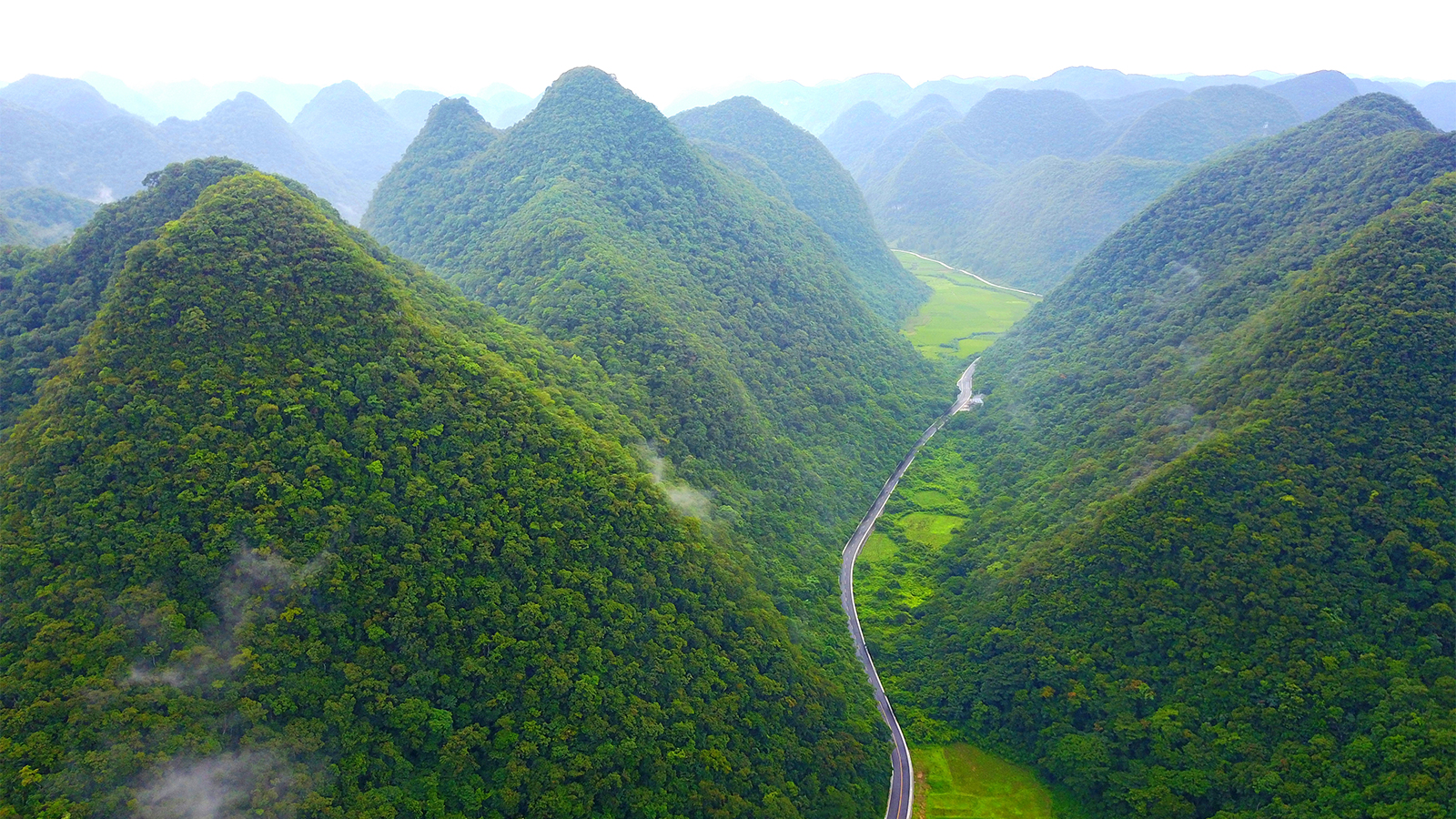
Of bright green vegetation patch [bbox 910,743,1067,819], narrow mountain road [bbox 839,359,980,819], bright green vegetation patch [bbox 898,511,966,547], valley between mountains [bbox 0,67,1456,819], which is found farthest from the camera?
bright green vegetation patch [bbox 898,511,966,547]

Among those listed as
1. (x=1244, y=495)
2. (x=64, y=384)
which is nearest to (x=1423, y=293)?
(x=1244, y=495)

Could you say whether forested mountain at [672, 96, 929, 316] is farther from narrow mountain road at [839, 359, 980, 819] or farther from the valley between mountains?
the valley between mountains

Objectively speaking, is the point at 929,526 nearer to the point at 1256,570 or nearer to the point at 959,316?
the point at 1256,570

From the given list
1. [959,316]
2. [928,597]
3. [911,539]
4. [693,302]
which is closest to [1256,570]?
[928,597]

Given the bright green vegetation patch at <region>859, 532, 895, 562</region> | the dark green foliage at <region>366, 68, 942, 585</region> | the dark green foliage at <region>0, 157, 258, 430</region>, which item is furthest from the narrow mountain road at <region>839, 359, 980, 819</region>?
the dark green foliage at <region>0, 157, 258, 430</region>

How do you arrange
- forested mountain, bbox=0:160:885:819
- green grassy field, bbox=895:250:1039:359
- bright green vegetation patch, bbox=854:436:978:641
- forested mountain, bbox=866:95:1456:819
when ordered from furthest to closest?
1. green grassy field, bbox=895:250:1039:359
2. bright green vegetation patch, bbox=854:436:978:641
3. forested mountain, bbox=866:95:1456:819
4. forested mountain, bbox=0:160:885:819

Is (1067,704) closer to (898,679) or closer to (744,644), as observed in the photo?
(898,679)
